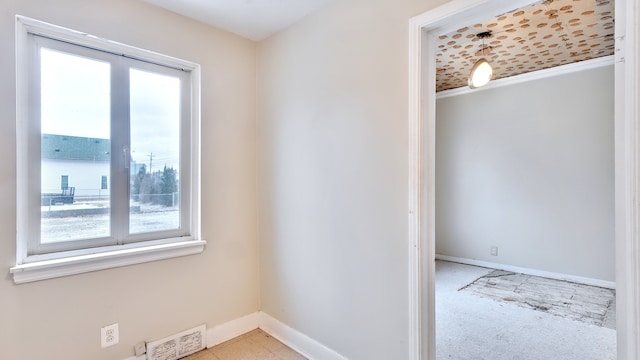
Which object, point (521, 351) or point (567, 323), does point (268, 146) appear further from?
point (567, 323)

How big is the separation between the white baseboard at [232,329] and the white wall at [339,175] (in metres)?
0.14

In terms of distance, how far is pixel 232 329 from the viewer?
95.3 inches

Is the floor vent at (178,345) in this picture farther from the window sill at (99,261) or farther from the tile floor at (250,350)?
the window sill at (99,261)

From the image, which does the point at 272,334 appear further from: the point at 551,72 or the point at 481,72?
the point at 551,72

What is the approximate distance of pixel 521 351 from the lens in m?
2.22

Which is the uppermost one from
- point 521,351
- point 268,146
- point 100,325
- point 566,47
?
point 566,47

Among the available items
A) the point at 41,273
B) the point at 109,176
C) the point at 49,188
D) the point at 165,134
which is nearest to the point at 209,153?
the point at 165,134

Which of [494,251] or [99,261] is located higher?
[99,261]

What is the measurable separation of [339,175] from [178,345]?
1.64 meters

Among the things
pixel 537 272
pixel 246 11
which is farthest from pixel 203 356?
pixel 537 272

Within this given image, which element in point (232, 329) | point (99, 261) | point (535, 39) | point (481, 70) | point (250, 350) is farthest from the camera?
point (535, 39)

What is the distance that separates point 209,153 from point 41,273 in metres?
1.19

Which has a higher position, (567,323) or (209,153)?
(209,153)

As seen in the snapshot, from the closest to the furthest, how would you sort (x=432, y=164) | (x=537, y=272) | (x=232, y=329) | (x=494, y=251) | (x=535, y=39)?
(x=432, y=164)
(x=232, y=329)
(x=535, y=39)
(x=537, y=272)
(x=494, y=251)
